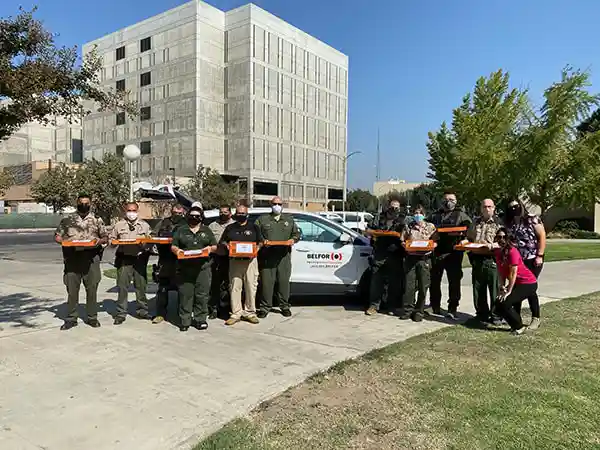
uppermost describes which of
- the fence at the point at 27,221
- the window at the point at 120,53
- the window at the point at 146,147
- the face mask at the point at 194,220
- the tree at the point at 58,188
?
the window at the point at 120,53

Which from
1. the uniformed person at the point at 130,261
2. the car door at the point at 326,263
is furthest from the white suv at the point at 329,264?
the uniformed person at the point at 130,261

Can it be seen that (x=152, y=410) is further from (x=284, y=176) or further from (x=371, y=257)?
(x=284, y=176)

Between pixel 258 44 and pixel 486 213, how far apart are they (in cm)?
6530

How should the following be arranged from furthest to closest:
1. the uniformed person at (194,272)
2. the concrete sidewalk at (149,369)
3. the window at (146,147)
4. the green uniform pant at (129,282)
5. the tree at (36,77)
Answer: the window at (146,147) < the green uniform pant at (129,282) < the uniformed person at (194,272) < the tree at (36,77) < the concrete sidewalk at (149,369)

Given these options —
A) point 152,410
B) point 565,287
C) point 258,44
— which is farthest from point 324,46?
point 152,410

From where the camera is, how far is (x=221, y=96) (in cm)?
6925

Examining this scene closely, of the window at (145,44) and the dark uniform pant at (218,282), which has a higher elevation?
the window at (145,44)

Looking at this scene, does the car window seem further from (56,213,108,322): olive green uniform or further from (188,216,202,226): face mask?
(56,213,108,322): olive green uniform

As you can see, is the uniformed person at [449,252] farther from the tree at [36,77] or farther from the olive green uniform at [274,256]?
the tree at [36,77]

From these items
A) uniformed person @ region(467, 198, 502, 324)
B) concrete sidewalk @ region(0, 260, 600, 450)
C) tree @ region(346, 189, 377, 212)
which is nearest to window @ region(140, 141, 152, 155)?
tree @ region(346, 189, 377, 212)

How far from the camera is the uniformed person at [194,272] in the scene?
694 centimetres

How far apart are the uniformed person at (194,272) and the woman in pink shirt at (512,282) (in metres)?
3.80

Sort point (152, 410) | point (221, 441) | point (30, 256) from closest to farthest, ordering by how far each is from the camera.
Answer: point (221, 441), point (152, 410), point (30, 256)

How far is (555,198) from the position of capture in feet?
83.5
